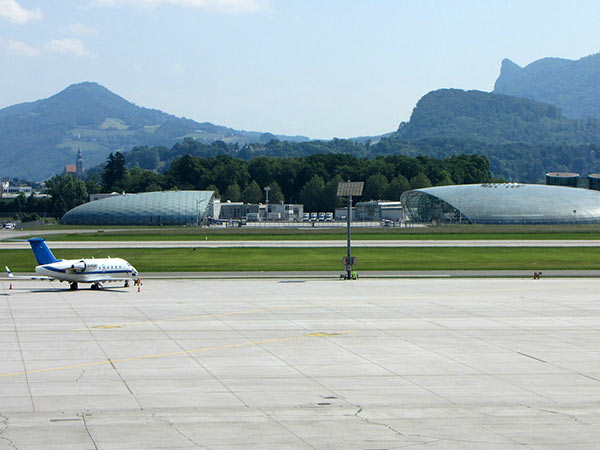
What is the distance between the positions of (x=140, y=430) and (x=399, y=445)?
7223 mm

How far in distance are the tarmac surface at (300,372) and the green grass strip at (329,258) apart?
26501 mm

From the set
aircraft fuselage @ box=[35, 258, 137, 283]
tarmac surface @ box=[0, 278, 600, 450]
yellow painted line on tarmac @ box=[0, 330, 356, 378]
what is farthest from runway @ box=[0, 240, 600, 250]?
yellow painted line on tarmac @ box=[0, 330, 356, 378]

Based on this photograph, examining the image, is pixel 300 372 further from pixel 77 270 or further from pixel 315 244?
pixel 315 244

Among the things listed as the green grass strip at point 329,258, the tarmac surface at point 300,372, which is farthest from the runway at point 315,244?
the tarmac surface at point 300,372

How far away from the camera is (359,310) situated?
49781mm

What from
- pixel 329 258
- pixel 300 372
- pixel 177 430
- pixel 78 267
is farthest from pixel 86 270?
pixel 177 430

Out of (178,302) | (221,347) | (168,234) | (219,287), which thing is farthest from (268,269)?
(168,234)

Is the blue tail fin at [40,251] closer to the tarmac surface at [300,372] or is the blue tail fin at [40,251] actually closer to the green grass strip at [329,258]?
the tarmac surface at [300,372]

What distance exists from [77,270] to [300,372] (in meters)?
32.9

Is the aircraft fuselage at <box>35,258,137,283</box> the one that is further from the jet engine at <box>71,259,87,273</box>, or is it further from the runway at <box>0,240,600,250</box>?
the runway at <box>0,240,600,250</box>

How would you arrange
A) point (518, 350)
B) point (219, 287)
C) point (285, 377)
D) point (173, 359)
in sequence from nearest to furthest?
point (285, 377)
point (173, 359)
point (518, 350)
point (219, 287)

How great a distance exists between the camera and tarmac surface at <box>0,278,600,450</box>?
22953mm

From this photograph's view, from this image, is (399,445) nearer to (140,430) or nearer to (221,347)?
(140,430)

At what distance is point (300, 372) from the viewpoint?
104 ft
